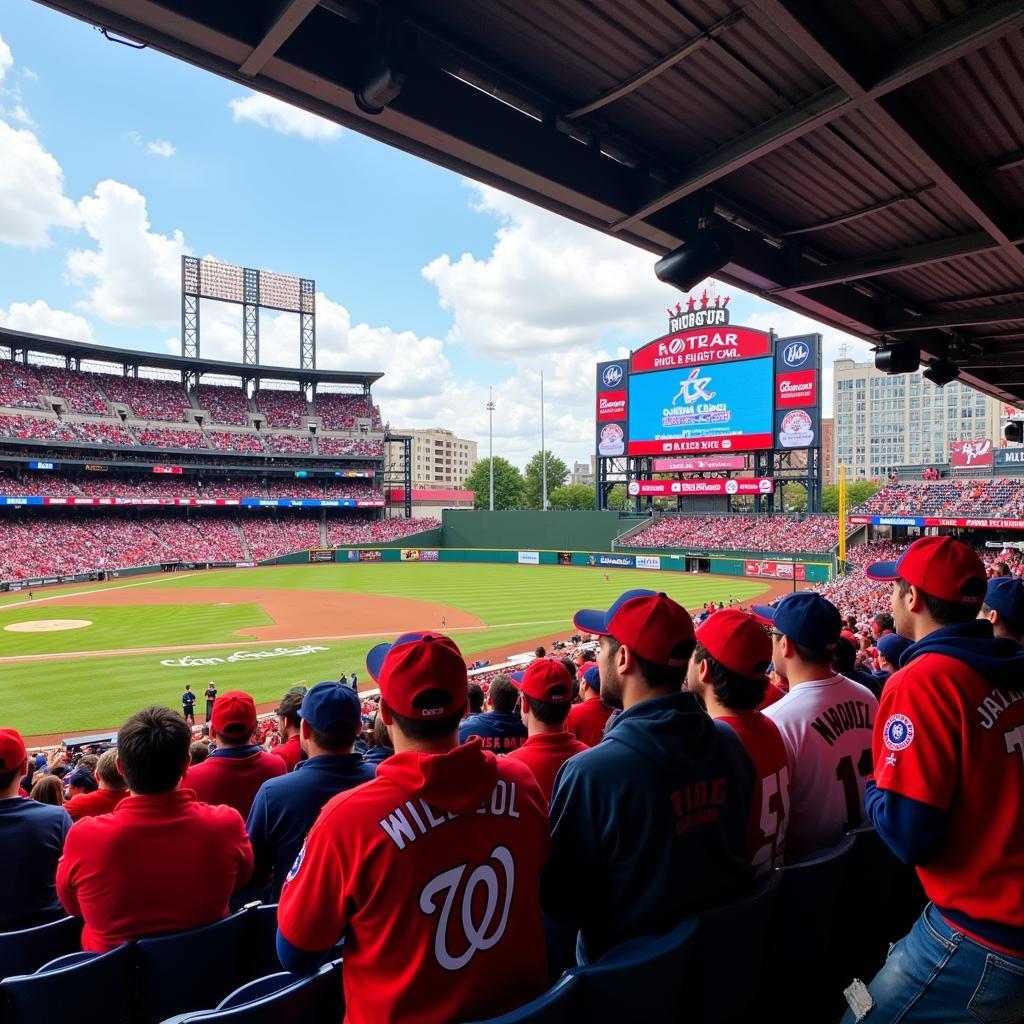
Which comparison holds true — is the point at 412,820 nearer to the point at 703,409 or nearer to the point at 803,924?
the point at 803,924

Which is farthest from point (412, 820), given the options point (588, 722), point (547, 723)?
point (588, 722)

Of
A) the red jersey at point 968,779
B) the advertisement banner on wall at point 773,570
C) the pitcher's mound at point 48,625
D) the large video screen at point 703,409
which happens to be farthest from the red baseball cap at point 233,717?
the large video screen at point 703,409

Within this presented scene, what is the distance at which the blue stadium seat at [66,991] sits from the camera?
2180mm

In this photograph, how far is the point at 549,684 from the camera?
3438 mm

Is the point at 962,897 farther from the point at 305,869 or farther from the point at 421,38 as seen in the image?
the point at 421,38

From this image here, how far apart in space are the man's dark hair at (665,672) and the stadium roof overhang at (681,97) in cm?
248

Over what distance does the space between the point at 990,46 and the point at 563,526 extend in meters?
53.4

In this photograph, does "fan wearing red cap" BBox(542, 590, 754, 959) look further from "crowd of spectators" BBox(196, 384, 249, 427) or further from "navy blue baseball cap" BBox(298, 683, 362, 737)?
"crowd of spectators" BBox(196, 384, 249, 427)

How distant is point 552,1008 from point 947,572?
72.7 inches

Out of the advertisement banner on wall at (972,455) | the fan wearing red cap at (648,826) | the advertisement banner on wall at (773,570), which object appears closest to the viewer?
the fan wearing red cap at (648,826)

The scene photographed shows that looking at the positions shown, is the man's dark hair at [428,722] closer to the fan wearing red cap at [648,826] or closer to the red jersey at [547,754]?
the fan wearing red cap at [648,826]

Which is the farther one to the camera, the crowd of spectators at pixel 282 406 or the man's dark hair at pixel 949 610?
the crowd of spectators at pixel 282 406

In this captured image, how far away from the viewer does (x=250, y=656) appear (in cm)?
2153

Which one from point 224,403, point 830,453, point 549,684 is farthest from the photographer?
point 830,453
